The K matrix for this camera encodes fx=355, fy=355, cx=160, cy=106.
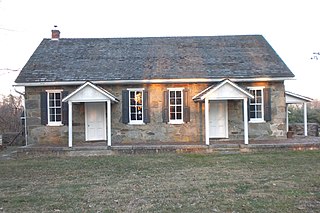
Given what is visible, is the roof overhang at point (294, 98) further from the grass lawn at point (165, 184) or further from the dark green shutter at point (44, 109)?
the dark green shutter at point (44, 109)

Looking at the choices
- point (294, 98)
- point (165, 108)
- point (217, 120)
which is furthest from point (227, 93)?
point (294, 98)

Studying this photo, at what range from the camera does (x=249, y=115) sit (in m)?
18.0

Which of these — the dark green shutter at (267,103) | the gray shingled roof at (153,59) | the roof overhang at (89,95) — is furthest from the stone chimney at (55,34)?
the dark green shutter at (267,103)

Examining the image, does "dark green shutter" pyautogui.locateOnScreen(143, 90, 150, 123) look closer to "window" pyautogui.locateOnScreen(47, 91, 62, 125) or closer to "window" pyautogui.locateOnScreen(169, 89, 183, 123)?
"window" pyautogui.locateOnScreen(169, 89, 183, 123)

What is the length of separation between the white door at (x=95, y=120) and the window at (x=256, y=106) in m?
7.53

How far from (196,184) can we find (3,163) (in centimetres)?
846

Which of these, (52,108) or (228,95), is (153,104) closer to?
(228,95)

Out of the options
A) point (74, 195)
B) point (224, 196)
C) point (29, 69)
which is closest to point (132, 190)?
point (74, 195)

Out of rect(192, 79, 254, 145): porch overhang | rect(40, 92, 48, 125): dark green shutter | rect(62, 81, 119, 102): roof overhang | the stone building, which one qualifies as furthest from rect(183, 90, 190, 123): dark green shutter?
rect(40, 92, 48, 125): dark green shutter

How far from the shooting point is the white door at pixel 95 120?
18094 millimetres

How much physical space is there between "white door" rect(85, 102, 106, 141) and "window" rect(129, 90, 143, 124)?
55.6 inches

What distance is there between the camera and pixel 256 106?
1814 cm

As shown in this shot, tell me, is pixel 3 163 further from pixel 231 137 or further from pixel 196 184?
pixel 231 137

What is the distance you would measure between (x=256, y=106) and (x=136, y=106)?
20.1 feet
